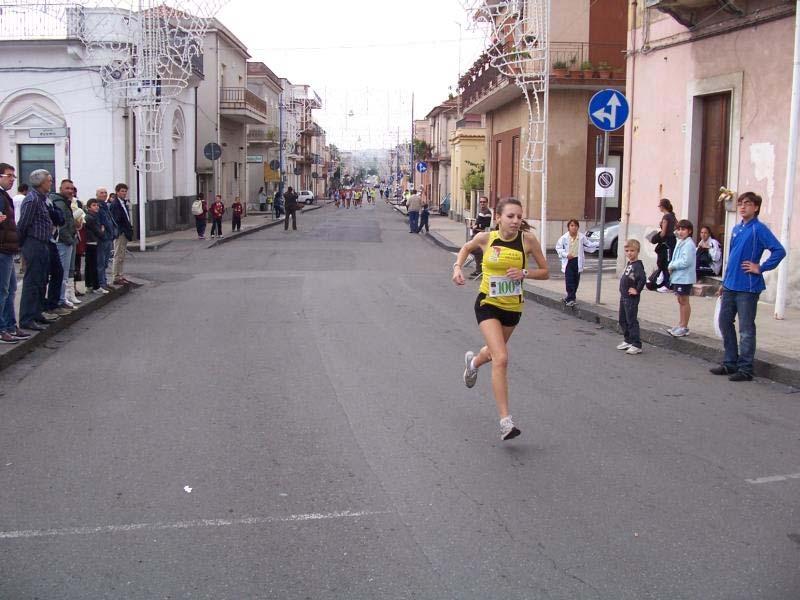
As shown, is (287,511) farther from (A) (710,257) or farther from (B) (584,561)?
(A) (710,257)

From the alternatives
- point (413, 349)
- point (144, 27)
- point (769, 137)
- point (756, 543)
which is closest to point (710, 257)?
point (769, 137)

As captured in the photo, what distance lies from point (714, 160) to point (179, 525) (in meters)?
13.0

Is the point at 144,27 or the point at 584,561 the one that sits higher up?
the point at 144,27

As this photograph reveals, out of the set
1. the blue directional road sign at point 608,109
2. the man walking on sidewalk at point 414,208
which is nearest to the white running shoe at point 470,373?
the blue directional road sign at point 608,109

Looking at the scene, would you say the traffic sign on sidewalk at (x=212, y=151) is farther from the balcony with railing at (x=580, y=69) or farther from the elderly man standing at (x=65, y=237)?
the elderly man standing at (x=65, y=237)

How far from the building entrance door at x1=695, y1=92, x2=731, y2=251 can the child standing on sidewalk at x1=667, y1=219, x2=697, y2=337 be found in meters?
4.78

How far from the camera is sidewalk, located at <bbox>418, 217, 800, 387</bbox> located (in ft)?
30.2

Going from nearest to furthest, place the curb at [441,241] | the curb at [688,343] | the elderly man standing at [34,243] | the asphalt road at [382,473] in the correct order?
the asphalt road at [382,473] → the curb at [688,343] → the elderly man standing at [34,243] → the curb at [441,241]

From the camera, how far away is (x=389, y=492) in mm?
5375

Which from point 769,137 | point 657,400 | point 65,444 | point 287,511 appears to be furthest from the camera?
point 769,137

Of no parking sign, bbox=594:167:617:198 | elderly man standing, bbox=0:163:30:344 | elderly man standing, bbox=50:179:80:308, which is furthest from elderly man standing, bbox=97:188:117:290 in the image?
no parking sign, bbox=594:167:617:198

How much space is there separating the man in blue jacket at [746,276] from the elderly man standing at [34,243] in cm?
768

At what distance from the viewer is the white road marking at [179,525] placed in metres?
4.75

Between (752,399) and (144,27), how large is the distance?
2119 centimetres
